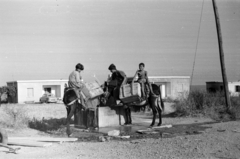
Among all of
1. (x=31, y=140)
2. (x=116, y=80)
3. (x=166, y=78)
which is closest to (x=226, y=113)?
(x=116, y=80)

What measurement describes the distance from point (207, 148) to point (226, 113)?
8950 millimetres

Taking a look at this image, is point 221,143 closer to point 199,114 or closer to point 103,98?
point 103,98

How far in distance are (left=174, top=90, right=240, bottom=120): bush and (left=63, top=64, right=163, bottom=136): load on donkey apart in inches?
185

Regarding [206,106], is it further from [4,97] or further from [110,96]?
[4,97]

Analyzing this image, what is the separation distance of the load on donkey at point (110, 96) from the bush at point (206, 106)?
4.70 m

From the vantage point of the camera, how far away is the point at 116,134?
9594 mm

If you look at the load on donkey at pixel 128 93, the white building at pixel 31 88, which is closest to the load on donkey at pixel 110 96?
the load on donkey at pixel 128 93

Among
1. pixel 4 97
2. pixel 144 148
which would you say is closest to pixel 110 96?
pixel 144 148

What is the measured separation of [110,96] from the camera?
11844mm

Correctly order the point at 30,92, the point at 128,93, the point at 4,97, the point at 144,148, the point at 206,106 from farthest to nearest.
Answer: the point at 4,97 → the point at 30,92 → the point at 206,106 → the point at 128,93 → the point at 144,148

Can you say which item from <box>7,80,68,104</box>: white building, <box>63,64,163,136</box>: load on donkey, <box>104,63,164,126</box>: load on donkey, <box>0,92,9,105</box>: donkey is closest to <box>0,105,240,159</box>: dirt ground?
<box>63,64,163,136</box>: load on donkey

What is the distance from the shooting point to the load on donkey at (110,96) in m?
10.1

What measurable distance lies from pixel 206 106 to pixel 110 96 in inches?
265

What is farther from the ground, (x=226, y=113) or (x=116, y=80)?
(x=116, y=80)
